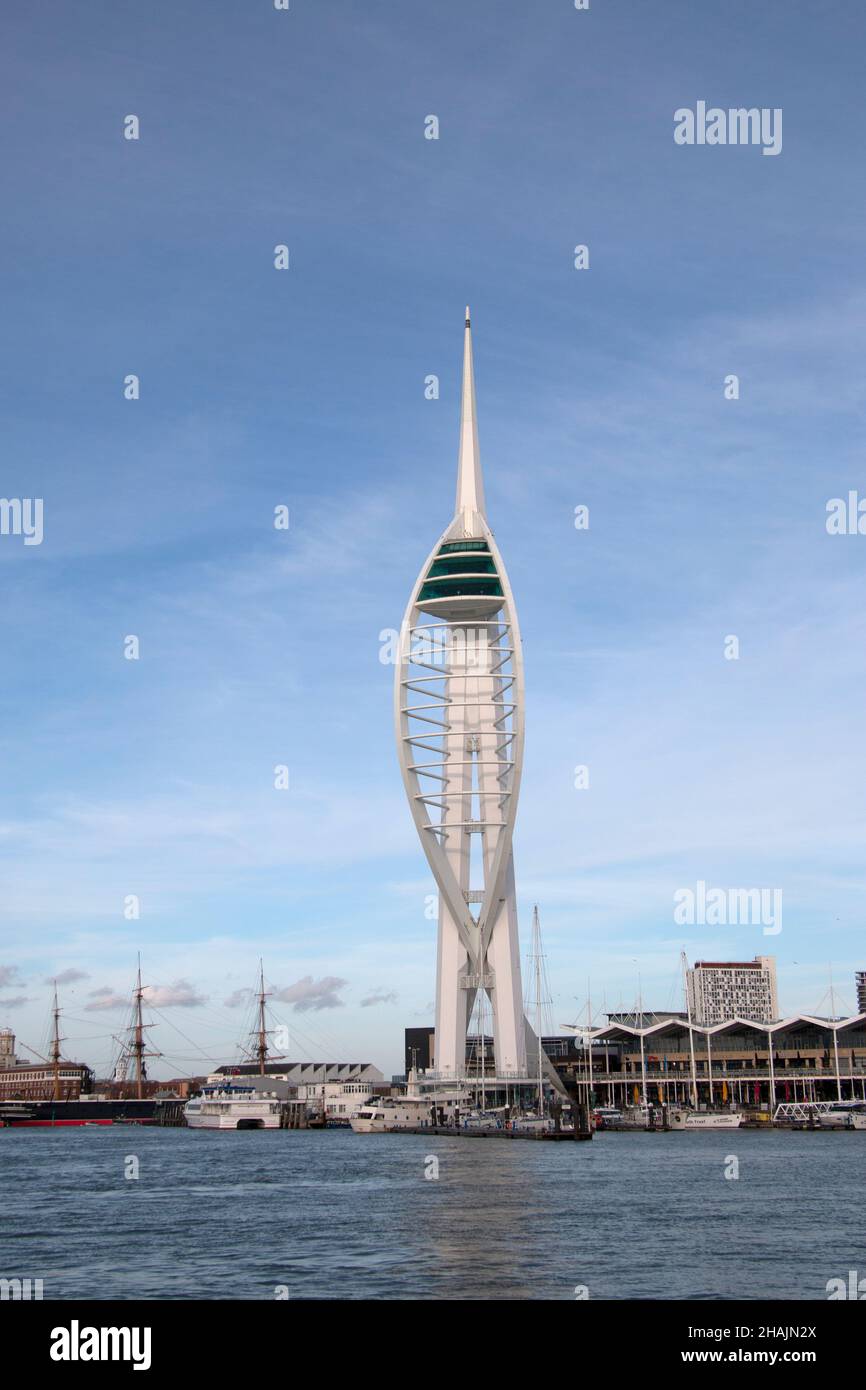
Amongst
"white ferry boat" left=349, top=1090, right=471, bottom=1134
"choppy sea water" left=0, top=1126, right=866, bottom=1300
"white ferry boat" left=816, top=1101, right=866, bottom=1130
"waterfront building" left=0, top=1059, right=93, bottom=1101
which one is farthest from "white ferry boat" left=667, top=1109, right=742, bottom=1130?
"waterfront building" left=0, top=1059, right=93, bottom=1101

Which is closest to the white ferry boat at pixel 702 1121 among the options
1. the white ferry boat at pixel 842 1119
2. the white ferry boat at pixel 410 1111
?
the white ferry boat at pixel 842 1119

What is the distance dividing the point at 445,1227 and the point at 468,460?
8674 centimetres

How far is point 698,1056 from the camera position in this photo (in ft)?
416

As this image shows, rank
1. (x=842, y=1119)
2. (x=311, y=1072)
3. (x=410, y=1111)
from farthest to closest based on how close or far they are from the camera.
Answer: (x=311, y=1072) < (x=842, y=1119) < (x=410, y=1111)

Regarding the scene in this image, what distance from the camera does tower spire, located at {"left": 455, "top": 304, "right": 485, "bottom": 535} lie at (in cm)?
11175

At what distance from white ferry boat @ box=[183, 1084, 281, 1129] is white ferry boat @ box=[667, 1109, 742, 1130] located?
38116 mm

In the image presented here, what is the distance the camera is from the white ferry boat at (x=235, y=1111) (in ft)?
398

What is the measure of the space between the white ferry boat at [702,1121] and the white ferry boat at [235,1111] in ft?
125

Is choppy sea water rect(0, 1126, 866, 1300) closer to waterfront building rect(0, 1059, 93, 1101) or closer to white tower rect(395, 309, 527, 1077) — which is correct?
white tower rect(395, 309, 527, 1077)

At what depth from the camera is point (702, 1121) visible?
102 meters

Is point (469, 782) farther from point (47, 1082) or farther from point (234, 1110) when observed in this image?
point (47, 1082)

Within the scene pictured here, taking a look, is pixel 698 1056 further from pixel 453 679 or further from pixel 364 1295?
pixel 364 1295

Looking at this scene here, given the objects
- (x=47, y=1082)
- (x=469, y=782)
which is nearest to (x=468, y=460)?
(x=469, y=782)
